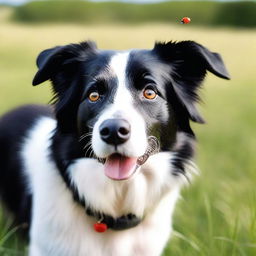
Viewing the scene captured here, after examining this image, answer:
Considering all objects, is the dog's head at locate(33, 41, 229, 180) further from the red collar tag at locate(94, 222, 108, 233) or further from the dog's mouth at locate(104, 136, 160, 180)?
the red collar tag at locate(94, 222, 108, 233)

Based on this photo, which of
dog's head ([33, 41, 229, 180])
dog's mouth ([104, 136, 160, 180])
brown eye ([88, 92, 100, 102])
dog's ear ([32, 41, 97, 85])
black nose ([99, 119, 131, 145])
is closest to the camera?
black nose ([99, 119, 131, 145])

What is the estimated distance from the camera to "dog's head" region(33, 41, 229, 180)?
8.82ft

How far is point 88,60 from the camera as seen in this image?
3.20 m

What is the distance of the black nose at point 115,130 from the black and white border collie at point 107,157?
257 mm

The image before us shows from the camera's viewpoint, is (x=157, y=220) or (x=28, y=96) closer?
(x=157, y=220)

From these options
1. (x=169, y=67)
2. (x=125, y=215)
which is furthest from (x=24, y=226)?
(x=169, y=67)

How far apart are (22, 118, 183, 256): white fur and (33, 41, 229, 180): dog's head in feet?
0.57

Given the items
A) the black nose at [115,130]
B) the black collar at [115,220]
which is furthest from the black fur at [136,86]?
the black nose at [115,130]

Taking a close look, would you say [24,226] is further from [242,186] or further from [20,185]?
[242,186]

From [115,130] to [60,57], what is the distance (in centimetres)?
87

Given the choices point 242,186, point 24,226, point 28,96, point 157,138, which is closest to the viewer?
point 157,138

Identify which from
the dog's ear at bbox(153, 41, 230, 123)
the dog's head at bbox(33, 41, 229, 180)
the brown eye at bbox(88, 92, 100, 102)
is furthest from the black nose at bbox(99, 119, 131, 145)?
the dog's ear at bbox(153, 41, 230, 123)

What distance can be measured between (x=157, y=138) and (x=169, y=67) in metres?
0.48

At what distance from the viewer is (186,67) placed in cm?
331
